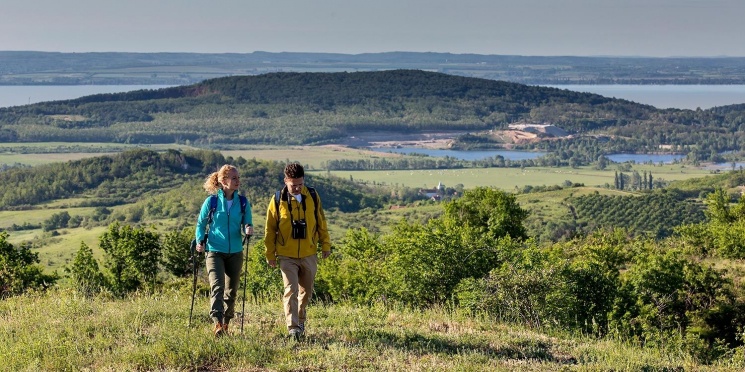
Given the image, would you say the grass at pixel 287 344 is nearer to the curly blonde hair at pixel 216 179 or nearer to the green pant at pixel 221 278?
the green pant at pixel 221 278

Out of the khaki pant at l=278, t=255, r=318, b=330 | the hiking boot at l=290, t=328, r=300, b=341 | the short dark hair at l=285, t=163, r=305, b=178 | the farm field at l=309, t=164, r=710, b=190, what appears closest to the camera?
the short dark hair at l=285, t=163, r=305, b=178

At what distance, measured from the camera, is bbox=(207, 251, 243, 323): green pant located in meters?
10.3

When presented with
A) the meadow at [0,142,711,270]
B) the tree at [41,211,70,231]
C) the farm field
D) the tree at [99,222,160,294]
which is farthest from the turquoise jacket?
the farm field

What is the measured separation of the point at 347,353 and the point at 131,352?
90.4 inches

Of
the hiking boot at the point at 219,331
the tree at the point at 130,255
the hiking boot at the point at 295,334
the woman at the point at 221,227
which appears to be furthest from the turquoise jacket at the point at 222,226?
the tree at the point at 130,255

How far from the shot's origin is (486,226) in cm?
3775

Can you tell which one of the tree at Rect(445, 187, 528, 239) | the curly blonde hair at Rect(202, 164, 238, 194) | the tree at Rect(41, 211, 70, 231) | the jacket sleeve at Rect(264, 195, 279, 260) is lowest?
the tree at Rect(41, 211, 70, 231)

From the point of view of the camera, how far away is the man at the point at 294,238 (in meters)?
9.99

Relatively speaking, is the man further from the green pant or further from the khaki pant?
the green pant

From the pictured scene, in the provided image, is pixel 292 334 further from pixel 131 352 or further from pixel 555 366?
pixel 555 366

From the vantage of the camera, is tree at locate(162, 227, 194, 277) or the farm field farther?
the farm field

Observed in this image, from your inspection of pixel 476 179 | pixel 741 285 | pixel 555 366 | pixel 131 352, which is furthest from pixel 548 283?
pixel 476 179

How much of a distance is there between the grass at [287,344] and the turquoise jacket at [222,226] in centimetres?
103

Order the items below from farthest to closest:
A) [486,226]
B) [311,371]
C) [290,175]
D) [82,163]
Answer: [82,163], [486,226], [290,175], [311,371]
